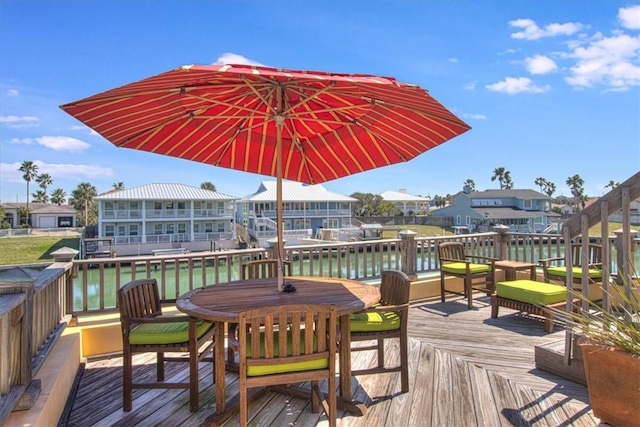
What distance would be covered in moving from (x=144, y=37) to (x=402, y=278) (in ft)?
27.1

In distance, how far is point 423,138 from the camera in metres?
2.92

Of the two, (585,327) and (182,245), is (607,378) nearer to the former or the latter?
(585,327)

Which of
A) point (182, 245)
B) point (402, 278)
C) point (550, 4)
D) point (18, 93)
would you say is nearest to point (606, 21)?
point (550, 4)

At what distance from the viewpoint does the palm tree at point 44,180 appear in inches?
2121

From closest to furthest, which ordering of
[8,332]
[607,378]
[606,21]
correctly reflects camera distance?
[8,332]
[607,378]
[606,21]

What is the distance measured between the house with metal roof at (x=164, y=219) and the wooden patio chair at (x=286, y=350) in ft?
78.6

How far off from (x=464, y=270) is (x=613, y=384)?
10.5ft

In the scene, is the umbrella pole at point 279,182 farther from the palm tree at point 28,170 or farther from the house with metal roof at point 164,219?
the palm tree at point 28,170

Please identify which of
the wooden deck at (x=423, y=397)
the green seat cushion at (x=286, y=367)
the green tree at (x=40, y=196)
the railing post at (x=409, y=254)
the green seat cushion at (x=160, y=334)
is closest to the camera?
the green seat cushion at (x=286, y=367)

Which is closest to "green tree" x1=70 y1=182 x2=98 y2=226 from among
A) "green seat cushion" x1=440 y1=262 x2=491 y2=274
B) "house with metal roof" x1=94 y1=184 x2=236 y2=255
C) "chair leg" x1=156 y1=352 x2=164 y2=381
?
"house with metal roof" x1=94 y1=184 x2=236 y2=255

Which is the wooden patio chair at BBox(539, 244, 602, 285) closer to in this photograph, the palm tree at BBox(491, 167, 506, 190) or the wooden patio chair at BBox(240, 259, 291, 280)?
the wooden patio chair at BBox(240, 259, 291, 280)

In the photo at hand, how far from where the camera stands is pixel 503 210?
36.9m

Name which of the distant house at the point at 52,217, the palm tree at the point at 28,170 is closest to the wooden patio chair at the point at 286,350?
the distant house at the point at 52,217

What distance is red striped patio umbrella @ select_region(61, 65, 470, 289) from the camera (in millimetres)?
1907
